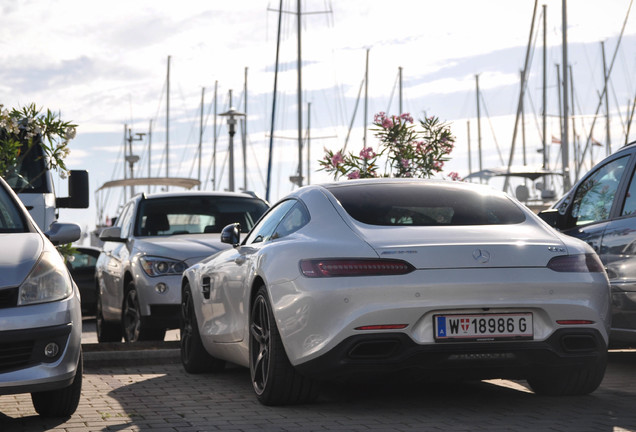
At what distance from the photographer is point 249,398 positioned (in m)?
7.41

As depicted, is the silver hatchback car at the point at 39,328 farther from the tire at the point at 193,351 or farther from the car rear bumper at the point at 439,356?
the tire at the point at 193,351

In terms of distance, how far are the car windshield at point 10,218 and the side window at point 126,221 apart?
527cm

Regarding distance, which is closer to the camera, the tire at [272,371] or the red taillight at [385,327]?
the red taillight at [385,327]

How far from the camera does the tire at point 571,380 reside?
271 inches

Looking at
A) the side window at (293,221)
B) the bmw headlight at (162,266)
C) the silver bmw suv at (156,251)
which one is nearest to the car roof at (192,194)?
the silver bmw suv at (156,251)

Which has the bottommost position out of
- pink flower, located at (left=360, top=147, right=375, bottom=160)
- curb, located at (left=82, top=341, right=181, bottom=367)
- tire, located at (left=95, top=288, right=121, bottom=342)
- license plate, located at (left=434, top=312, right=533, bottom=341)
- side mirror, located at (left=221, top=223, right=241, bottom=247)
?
tire, located at (left=95, top=288, right=121, bottom=342)

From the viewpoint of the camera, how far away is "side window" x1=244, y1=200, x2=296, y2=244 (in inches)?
298

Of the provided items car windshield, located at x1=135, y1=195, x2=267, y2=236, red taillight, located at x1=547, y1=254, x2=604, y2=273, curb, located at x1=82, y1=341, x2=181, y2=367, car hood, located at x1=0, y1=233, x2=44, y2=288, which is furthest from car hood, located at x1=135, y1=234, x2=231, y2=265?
red taillight, located at x1=547, y1=254, x2=604, y2=273

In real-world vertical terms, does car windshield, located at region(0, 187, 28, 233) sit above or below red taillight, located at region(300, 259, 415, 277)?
above

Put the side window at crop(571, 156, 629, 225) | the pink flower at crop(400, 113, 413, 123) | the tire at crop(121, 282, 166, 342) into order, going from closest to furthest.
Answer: the side window at crop(571, 156, 629, 225) < the tire at crop(121, 282, 166, 342) < the pink flower at crop(400, 113, 413, 123)

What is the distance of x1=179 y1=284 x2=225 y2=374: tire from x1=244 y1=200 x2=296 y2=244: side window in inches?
48.3

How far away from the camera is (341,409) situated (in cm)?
676

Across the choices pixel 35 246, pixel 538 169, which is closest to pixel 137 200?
pixel 35 246

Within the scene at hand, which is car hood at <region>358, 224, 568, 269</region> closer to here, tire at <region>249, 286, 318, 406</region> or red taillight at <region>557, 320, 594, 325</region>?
red taillight at <region>557, 320, 594, 325</region>
